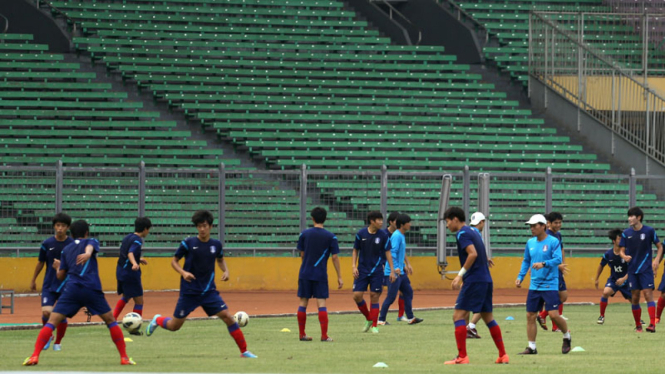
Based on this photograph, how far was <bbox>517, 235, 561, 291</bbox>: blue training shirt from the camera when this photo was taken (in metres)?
14.0

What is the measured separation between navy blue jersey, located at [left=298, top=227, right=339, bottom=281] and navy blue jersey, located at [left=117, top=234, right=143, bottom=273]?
2.75m

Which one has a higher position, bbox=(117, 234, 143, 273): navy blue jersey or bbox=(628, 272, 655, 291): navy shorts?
bbox=(117, 234, 143, 273): navy blue jersey

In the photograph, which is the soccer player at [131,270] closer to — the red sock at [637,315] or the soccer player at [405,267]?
the soccer player at [405,267]

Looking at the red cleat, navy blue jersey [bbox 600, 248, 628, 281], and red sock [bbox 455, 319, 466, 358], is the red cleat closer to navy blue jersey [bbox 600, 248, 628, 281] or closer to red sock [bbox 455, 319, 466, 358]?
red sock [bbox 455, 319, 466, 358]

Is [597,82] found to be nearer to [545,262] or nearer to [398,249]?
[398,249]

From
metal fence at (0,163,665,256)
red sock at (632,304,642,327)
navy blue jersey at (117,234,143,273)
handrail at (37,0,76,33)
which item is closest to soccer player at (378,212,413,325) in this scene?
red sock at (632,304,642,327)

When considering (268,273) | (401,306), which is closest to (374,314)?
(401,306)

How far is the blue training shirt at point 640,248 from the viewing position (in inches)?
713

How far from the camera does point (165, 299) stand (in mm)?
25641

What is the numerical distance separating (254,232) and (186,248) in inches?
583

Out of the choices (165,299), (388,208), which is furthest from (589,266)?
(165,299)

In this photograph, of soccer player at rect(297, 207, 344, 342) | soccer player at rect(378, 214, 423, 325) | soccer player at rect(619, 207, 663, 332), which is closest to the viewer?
soccer player at rect(297, 207, 344, 342)

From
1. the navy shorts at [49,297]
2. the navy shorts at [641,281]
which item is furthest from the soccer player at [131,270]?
the navy shorts at [641,281]

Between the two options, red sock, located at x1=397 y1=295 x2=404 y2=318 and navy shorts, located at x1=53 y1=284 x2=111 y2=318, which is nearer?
navy shorts, located at x1=53 y1=284 x2=111 y2=318
